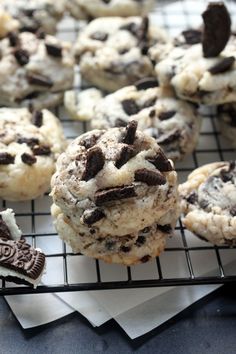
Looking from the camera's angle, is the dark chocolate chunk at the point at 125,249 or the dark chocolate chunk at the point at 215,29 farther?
the dark chocolate chunk at the point at 215,29

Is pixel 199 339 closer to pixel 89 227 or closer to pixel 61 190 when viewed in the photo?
pixel 89 227

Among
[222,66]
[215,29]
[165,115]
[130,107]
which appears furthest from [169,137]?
[215,29]

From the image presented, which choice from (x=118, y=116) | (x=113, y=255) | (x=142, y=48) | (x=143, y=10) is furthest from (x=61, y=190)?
(x=143, y=10)

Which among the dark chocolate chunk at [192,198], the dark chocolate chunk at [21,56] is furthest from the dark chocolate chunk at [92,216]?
the dark chocolate chunk at [21,56]

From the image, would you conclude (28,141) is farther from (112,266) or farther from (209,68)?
(209,68)

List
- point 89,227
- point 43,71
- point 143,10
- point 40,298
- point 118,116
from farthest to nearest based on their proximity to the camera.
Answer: point 143,10 < point 43,71 < point 118,116 < point 40,298 < point 89,227

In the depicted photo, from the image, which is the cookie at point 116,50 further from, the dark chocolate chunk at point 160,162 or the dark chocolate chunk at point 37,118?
the dark chocolate chunk at point 160,162

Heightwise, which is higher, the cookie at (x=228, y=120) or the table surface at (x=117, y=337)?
the cookie at (x=228, y=120)
